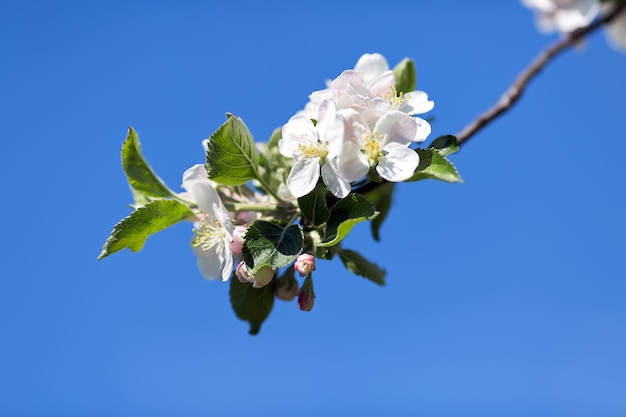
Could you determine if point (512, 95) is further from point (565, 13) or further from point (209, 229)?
point (209, 229)

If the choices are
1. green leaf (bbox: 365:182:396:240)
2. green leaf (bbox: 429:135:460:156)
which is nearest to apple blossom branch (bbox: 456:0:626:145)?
green leaf (bbox: 429:135:460:156)

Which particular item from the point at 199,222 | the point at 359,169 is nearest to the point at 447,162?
the point at 359,169

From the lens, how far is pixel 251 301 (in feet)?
5.92

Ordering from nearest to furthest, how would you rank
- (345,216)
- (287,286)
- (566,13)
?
(345,216) < (287,286) < (566,13)

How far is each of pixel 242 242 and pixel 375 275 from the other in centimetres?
49

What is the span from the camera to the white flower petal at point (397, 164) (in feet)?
4.93

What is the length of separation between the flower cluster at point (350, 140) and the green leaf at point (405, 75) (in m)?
0.33

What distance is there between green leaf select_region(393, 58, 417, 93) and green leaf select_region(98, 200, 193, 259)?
0.70 metres

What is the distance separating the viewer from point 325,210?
5.14ft

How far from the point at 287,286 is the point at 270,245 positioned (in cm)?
27

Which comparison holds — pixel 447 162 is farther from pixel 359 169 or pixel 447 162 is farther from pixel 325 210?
pixel 325 210

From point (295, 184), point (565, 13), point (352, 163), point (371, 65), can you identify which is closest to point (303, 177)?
point (295, 184)

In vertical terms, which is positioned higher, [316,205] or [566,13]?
[566,13]

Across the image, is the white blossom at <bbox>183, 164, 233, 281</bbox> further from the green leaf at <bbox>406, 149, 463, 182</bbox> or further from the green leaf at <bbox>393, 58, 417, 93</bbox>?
the green leaf at <bbox>393, 58, 417, 93</bbox>
